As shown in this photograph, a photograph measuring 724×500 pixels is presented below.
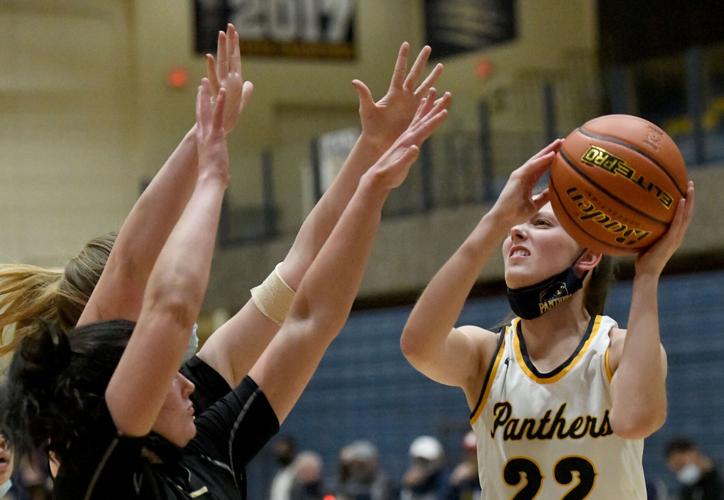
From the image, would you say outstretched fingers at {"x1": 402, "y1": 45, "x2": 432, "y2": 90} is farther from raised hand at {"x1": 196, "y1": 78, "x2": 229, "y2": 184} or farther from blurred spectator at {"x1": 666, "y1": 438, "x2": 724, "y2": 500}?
blurred spectator at {"x1": 666, "y1": 438, "x2": 724, "y2": 500}

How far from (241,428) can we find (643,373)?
0.97m

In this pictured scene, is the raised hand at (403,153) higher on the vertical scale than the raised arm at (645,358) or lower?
higher

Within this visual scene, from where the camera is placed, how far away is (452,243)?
1271cm

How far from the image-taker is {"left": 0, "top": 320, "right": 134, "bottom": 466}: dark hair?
240cm

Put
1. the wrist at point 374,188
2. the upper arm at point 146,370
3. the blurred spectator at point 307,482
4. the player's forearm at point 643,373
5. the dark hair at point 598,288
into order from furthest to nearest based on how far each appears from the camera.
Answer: the blurred spectator at point 307,482 → the dark hair at point 598,288 → the player's forearm at point 643,373 → the wrist at point 374,188 → the upper arm at point 146,370

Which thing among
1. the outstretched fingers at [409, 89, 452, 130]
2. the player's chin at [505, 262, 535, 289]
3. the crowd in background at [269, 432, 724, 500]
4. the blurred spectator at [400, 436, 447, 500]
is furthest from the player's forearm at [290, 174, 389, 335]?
the blurred spectator at [400, 436, 447, 500]

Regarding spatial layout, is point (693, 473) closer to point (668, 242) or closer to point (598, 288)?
point (598, 288)

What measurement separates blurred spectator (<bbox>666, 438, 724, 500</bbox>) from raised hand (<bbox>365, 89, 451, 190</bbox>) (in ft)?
25.6

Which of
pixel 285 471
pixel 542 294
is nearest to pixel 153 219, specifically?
pixel 542 294

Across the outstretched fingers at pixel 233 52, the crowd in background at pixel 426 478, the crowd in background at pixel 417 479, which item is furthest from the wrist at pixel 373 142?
the crowd in background at pixel 417 479

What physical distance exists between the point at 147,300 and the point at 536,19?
14.5m

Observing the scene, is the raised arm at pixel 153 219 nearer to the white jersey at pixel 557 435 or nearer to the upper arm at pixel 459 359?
the upper arm at pixel 459 359

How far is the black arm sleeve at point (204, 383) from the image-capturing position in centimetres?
294

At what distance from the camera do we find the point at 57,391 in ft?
7.92
